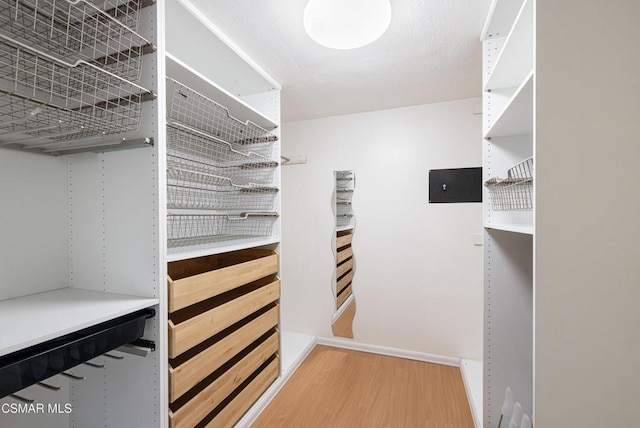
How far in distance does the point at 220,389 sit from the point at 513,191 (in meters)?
1.79

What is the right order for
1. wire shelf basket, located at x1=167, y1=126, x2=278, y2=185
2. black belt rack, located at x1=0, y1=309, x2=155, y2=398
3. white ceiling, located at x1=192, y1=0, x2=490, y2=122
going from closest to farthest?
black belt rack, located at x1=0, y1=309, x2=155, y2=398
white ceiling, located at x1=192, y1=0, x2=490, y2=122
wire shelf basket, located at x1=167, y1=126, x2=278, y2=185

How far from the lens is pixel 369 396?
A: 6.23 feet

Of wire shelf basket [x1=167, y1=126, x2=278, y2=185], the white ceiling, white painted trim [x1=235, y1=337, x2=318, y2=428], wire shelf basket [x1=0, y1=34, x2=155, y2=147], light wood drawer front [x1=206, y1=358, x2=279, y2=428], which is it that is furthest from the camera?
wire shelf basket [x1=167, y1=126, x2=278, y2=185]

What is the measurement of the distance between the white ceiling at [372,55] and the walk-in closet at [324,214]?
15 mm

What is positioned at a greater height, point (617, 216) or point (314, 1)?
point (314, 1)

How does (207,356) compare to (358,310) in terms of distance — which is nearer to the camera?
(207,356)

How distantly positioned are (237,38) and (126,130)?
0.78m

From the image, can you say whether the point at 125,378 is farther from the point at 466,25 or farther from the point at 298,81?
the point at 466,25

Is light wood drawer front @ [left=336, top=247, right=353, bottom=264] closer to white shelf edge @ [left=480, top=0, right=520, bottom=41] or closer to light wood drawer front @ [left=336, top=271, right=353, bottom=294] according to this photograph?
light wood drawer front @ [left=336, top=271, right=353, bottom=294]

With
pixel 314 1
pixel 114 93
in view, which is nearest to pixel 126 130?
pixel 114 93

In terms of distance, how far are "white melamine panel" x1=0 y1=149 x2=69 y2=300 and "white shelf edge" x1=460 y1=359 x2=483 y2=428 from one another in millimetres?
2241

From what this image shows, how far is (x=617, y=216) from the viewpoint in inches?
28.5

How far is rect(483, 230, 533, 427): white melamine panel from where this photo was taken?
1.46 metres

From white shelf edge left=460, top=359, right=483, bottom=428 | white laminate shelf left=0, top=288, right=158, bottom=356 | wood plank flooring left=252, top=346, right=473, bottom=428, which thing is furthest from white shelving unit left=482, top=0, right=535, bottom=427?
white laminate shelf left=0, top=288, right=158, bottom=356
